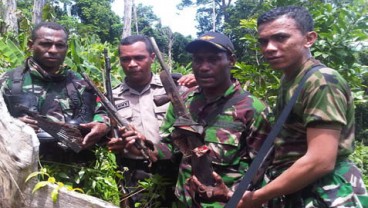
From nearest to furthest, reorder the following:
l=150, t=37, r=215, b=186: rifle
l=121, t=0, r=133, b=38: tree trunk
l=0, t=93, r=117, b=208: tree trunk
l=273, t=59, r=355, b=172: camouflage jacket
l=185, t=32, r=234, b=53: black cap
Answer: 1. l=0, t=93, r=117, b=208: tree trunk
2. l=273, t=59, r=355, b=172: camouflage jacket
3. l=150, t=37, r=215, b=186: rifle
4. l=185, t=32, r=234, b=53: black cap
5. l=121, t=0, r=133, b=38: tree trunk

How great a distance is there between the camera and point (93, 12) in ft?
105

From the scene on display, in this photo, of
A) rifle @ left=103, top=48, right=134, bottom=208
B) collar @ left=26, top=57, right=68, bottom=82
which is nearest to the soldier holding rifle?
rifle @ left=103, top=48, right=134, bottom=208

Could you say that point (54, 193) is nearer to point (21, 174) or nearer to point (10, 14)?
point (21, 174)

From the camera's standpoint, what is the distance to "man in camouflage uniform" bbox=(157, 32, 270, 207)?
2.29 meters

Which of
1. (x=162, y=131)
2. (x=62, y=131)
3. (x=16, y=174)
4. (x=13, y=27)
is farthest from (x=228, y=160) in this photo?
(x=13, y=27)

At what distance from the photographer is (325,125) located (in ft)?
5.94

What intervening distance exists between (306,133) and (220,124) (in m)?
0.59

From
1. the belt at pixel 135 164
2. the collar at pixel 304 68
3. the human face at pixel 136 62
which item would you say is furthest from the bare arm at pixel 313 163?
the human face at pixel 136 62

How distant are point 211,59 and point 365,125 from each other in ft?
46.3

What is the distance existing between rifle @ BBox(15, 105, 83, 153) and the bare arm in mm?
1167

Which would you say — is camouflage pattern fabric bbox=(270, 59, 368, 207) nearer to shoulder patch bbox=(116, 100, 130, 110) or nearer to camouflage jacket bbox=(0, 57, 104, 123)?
camouflage jacket bbox=(0, 57, 104, 123)

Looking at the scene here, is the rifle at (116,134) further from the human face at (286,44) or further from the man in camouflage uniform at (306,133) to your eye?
the human face at (286,44)

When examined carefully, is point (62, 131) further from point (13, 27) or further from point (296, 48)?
point (13, 27)

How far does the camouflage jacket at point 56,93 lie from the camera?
2.81m
